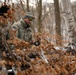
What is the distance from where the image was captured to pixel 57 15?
14.2 meters

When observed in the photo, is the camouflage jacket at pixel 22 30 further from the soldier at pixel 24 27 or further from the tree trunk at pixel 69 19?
the tree trunk at pixel 69 19

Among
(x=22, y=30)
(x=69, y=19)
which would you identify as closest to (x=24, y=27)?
(x=22, y=30)

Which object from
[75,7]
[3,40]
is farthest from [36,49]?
[75,7]

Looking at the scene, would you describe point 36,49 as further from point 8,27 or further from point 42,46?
point 8,27

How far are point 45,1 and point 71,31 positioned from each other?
40.3 meters

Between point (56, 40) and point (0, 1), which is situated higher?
Result: point (0, 1)

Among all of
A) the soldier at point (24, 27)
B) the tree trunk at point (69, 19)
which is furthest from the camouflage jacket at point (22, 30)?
the tree trunk at point (69, 19)

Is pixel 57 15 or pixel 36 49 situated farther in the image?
pixel 57 15

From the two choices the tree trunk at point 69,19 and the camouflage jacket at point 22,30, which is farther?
the tree trunk at point 69,19

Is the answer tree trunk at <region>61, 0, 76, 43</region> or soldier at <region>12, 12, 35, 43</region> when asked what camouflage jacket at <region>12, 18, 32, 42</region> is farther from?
tree trunk at <region>61, 0, 76, 43</region>

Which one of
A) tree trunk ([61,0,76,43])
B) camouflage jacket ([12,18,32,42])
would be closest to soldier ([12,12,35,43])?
camouflage jacket ([12,18,32,42])

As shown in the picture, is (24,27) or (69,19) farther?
(69,19)

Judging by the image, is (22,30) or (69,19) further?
(69,19)

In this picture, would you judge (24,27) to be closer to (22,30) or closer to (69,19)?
(22,30)
